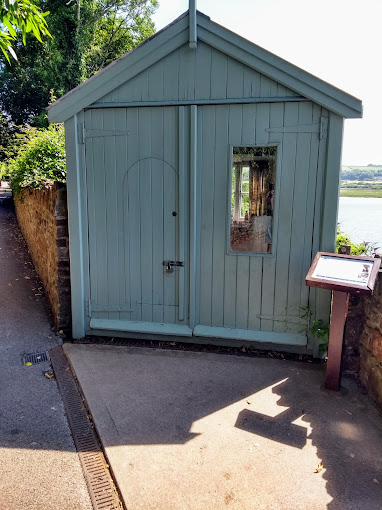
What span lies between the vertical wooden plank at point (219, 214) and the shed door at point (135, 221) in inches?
14.4

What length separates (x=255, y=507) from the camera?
2.20 m

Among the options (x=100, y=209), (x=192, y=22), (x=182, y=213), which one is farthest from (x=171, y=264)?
(x=192, y=22)

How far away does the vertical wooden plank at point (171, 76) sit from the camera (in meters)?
3.94

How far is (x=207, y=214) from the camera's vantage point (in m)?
4.11

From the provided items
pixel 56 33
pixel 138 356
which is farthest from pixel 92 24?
pixel 138 356

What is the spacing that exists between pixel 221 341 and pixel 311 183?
196 centimetres

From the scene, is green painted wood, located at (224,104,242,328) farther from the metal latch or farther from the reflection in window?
the metal latch

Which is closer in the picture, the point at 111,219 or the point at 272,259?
the point at 272,259

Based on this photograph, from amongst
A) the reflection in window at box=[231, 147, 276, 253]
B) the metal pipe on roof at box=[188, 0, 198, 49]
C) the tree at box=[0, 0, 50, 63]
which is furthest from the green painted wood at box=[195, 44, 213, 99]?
the tree at box=[0, 0, 50, 63]

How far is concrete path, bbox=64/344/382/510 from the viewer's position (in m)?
2.31

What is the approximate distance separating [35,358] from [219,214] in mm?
2515

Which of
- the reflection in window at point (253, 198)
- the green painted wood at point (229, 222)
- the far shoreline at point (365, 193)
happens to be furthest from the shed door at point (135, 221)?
the far shoreline at point (365, 193)

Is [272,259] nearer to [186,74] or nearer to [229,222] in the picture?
[229,222]

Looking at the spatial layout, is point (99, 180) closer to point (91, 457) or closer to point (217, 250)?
point (217, 250)
